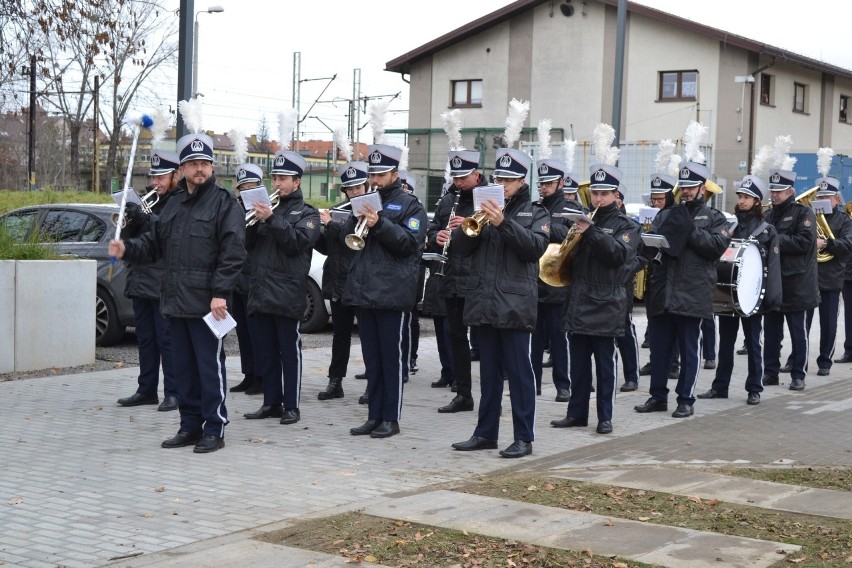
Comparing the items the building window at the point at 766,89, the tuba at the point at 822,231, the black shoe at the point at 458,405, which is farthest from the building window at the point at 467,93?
the black shoe at the point at 458,405

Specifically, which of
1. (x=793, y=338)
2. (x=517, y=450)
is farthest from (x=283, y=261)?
(x=793, y=338)

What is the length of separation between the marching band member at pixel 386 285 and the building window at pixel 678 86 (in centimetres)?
3366

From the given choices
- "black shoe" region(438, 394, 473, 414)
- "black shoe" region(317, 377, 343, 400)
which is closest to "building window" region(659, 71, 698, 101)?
"black shoe" region(317, 377, 343, 400)

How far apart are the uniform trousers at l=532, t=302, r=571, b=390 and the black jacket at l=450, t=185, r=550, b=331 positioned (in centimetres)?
290

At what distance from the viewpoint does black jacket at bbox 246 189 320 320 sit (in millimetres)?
9367

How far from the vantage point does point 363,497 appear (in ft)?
23.1

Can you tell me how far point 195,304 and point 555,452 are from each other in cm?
278

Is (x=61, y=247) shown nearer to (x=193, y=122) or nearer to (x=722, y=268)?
(x=193, y=122)

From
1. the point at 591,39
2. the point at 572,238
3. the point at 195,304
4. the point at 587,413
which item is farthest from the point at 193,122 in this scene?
the point at 591,39

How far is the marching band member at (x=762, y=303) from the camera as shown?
11227 millimetres

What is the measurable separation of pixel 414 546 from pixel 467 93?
4087 centimetres

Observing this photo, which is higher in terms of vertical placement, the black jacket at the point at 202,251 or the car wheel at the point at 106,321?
the black jacket at the point at 202,251

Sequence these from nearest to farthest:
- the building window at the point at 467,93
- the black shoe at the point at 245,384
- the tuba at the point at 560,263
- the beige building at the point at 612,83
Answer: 1. the tuba at the point at 560,263
2. the black shoe at the point at 245,384
3. the beige building at the point at 612,83
4. the building window at the point at 467,93

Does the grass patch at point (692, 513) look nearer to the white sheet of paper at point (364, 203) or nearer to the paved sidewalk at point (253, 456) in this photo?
the paved sidewalk at point (253, 456)
